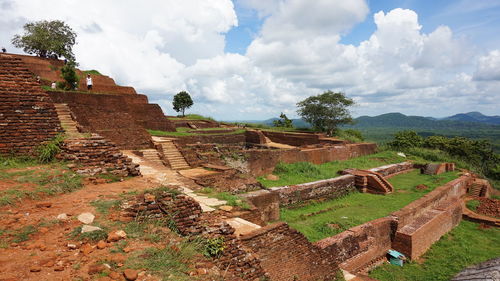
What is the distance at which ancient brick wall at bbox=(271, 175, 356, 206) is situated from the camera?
30.8 ft

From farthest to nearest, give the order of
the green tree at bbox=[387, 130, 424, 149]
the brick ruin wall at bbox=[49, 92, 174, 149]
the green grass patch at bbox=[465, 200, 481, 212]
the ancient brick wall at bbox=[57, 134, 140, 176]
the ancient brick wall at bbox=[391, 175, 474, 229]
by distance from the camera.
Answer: the green tree at bbox=[387, 130, 424, 149] < the green grass patch at bbox=[465, 200, 481, 212] < the brick ruin wall at bbox=[49, 92, 174, 149] < the ancient brick wall at bbox=[391, 175, 474, 229] < the ancient brick wall at bbox=[57, 134, 140, 176]

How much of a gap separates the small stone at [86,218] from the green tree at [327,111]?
25.6 m

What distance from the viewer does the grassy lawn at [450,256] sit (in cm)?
705

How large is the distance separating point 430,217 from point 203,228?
8291 mm

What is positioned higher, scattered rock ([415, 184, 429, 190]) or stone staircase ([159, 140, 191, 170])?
stone staircase ([159, 140, 191, 170])

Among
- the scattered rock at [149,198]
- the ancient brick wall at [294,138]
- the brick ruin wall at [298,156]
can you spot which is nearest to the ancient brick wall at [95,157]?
the scattered rock at [149,198]

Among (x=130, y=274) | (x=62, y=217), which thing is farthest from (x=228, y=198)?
(x=130, y=274)

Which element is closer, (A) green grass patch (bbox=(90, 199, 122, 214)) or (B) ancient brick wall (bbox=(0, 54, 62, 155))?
(A) green grass patch (bbox=(90, 199, 122, 214))

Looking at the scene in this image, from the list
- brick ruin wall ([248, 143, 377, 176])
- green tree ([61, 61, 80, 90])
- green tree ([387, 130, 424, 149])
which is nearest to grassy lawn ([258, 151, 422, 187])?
brick ruin wall ([248, 143, 377, 176])

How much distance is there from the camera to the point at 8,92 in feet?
18.1

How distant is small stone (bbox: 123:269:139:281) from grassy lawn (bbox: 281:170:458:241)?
200 inches

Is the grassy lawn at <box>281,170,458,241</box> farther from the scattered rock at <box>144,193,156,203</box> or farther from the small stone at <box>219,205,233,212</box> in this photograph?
the scattered rock at <box>144,193,156,203</box>

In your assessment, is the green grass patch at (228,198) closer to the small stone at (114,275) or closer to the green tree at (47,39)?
the small stone at (114,275)

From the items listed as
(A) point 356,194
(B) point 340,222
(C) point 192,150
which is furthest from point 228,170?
(A) point 356,194
